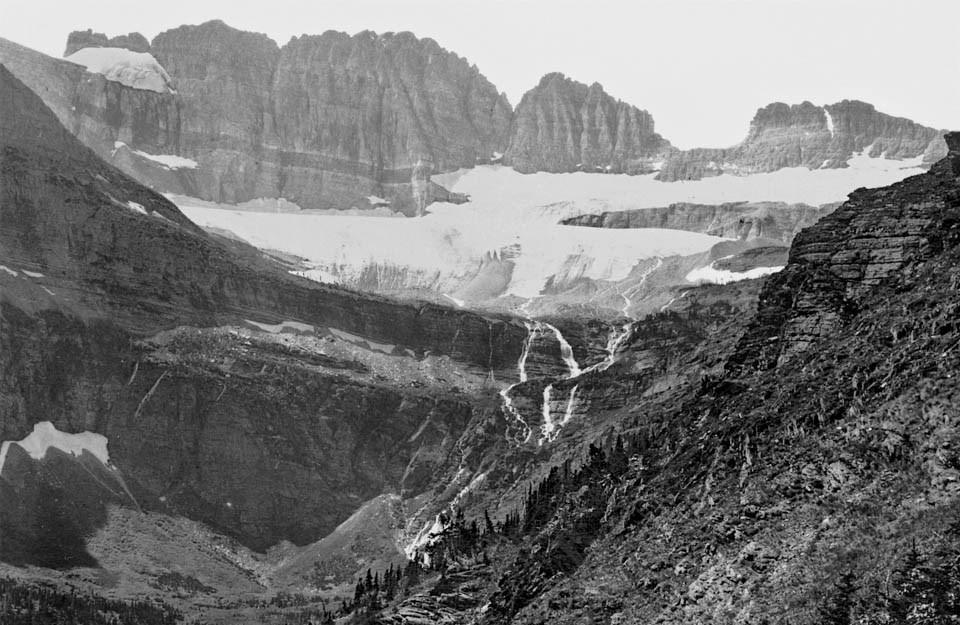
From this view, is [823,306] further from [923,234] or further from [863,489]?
[863,489]

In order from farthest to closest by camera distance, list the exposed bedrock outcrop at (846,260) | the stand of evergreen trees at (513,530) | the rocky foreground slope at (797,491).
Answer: the stand of evergreen trees at (513,530) < the exposed bedrock outcrop at (846,260) < the rocky foreground slope at (797,491)

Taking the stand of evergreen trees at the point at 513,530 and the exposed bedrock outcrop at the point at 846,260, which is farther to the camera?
the stand of evergreen trees at the point at 513,530

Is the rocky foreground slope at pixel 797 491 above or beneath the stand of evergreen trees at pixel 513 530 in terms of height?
above

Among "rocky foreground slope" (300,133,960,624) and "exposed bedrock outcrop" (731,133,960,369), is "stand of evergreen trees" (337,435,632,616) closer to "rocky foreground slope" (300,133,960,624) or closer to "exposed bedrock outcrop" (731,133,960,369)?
"rocky foreground slope" (300,133,960,624)

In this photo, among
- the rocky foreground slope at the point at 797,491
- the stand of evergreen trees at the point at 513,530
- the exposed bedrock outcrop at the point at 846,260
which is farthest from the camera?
the stand of evergreen trees at the point at 513,530

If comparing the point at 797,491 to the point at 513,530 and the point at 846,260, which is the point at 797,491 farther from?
the point at 513,530

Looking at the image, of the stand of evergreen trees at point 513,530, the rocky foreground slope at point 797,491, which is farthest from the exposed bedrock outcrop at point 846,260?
the stand of evergreen trees at point 513,530

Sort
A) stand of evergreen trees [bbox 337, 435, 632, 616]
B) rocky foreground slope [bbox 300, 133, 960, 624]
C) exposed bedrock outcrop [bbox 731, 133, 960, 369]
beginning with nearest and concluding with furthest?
rocky foreground slope [bbox 300, 133, 960, 624] < exposed bedrock outcrop [bbox 731, 133, 960, 369] < stand of evergreen trees [bbox 337, 435, 632, 616]

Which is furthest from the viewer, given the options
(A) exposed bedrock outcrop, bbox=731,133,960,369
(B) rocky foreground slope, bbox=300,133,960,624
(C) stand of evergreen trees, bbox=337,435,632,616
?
(C) stand of evergreen trees, bbox=337,435,632,616

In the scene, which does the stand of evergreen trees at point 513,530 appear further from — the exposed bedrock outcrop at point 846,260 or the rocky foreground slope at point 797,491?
the exposed bedrock outcrop at point 846,260

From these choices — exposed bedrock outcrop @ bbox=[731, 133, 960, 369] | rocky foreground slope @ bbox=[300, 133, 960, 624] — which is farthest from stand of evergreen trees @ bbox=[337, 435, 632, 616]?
exposed bedrock outcrop @ bbox=[731, 133, 960, 369]

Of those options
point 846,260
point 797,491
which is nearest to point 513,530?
point 846,260
